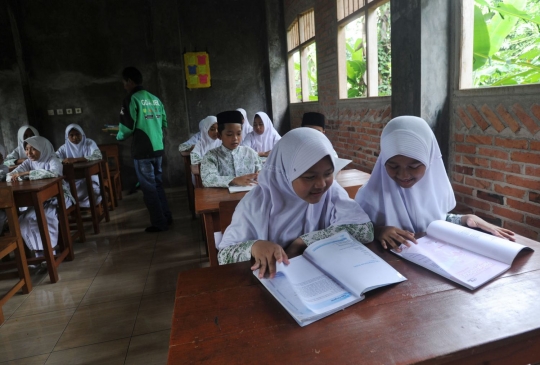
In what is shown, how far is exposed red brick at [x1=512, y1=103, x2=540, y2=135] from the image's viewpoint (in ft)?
6.19

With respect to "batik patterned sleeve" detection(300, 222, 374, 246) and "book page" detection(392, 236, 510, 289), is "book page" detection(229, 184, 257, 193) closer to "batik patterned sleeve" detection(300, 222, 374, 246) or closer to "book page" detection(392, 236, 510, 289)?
"batik patterned sleeve" detection(300, 222, 374, 246)

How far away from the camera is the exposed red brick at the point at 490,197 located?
7.18 ft

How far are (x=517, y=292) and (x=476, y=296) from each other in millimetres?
115

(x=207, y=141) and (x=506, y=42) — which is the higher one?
(x=506, y=42)

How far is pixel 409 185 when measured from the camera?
1524 mm

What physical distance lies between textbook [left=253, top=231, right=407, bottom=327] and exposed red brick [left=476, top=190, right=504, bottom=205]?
1474mm

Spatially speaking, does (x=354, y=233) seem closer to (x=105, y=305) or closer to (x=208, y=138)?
(x=105, y=305)

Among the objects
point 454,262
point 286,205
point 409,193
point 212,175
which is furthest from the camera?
point 212,175

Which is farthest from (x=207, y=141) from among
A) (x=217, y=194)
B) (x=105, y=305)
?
(x=105, y=305)

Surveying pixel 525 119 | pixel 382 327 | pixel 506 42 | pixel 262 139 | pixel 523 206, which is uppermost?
pixel 506 42

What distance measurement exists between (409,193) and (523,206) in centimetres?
95

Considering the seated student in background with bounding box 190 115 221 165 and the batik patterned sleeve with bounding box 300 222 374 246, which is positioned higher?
the seated student in background with bounding box 190 115 221 165

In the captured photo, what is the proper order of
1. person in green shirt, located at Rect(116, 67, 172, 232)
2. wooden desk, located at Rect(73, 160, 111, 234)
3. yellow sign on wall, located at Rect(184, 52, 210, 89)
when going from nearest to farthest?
person in green shirt, located at Rect(116, 67, 172, 232) → wooden desk, located at Rect(73, 160, 111, 234) → yellow sign on wall, located at Rect(184, 52, 210, 89)

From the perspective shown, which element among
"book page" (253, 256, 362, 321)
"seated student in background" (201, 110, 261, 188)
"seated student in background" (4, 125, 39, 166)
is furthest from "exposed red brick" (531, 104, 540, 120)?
"seated student in background" (4, 125, 39, 166)
